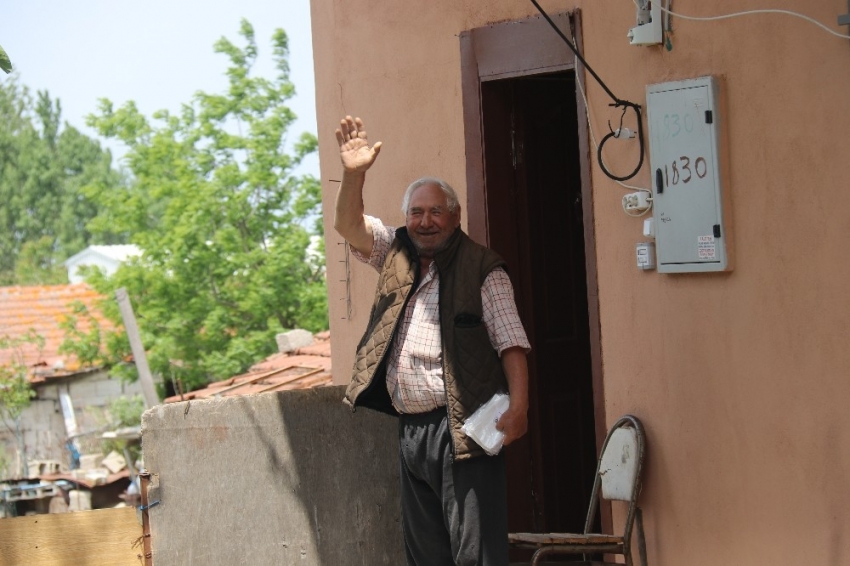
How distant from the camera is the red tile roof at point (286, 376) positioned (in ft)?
31.1

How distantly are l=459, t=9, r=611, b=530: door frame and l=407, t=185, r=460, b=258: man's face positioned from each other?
0.87m

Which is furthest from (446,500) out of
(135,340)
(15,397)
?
A: (15,397)

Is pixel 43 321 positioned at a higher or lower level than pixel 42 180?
lower

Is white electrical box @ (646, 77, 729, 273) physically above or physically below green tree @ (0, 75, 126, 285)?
below

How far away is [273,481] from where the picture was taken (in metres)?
5.29

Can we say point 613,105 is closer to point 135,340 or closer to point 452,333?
point 452,333

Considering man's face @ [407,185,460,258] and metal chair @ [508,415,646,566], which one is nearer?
man's face @ [407,185,460,258]

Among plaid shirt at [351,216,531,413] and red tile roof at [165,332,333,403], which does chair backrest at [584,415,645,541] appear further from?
red tile roof at [165,332,333,403]

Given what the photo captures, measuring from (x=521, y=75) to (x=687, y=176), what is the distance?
45.9 inches

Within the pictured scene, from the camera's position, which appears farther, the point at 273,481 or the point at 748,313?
the point at 273,481

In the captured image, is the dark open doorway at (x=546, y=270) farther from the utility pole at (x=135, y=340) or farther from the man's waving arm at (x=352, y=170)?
the utility pole at (x=135, y=340)

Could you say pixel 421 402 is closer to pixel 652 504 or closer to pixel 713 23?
pixel 652 504

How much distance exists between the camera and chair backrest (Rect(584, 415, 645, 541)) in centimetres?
497

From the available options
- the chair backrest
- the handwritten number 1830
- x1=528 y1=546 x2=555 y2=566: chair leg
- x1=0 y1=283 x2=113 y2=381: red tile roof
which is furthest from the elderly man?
x1=0 y1=283 x2=113 y2=381: red tile roof
